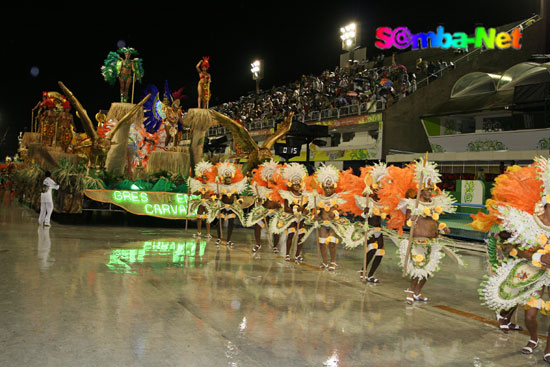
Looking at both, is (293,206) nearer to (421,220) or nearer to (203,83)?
(421,220)

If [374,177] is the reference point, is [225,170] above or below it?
above

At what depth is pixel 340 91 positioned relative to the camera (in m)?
31.3

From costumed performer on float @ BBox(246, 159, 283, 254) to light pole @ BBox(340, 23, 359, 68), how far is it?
34.0 metres

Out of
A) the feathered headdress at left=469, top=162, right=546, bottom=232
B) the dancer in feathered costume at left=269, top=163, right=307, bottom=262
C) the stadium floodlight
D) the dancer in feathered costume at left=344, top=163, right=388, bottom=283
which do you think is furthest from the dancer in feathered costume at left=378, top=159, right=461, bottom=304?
the stadium floodlight

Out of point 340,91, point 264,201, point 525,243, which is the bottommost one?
point 525,243

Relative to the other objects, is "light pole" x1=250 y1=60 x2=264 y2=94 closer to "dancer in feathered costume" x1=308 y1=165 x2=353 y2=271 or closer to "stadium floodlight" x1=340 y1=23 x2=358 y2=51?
"stadium floodlight" x1=340 y1=23 x2=358 y2=51

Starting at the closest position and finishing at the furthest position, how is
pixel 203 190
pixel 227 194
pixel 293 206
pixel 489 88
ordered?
pixel 293 206, pixel 227 194, pixel 203 190, pixel 489 88

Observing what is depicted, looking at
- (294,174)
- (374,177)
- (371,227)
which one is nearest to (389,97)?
(294,174)

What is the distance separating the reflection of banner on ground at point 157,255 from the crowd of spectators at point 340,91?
18835 mm

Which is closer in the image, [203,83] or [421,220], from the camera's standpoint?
[421,220]

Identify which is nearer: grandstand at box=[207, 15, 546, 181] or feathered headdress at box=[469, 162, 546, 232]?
feathered headdress at box=[469, 162, 546, 232]

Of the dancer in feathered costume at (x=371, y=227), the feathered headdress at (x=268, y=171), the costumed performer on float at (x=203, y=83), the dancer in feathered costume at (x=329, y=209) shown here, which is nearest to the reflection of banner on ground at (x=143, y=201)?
the feathered headdress at (x=268, y=171)

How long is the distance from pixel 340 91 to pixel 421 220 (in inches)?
996

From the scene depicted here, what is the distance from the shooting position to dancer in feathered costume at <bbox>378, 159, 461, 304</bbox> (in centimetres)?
676
